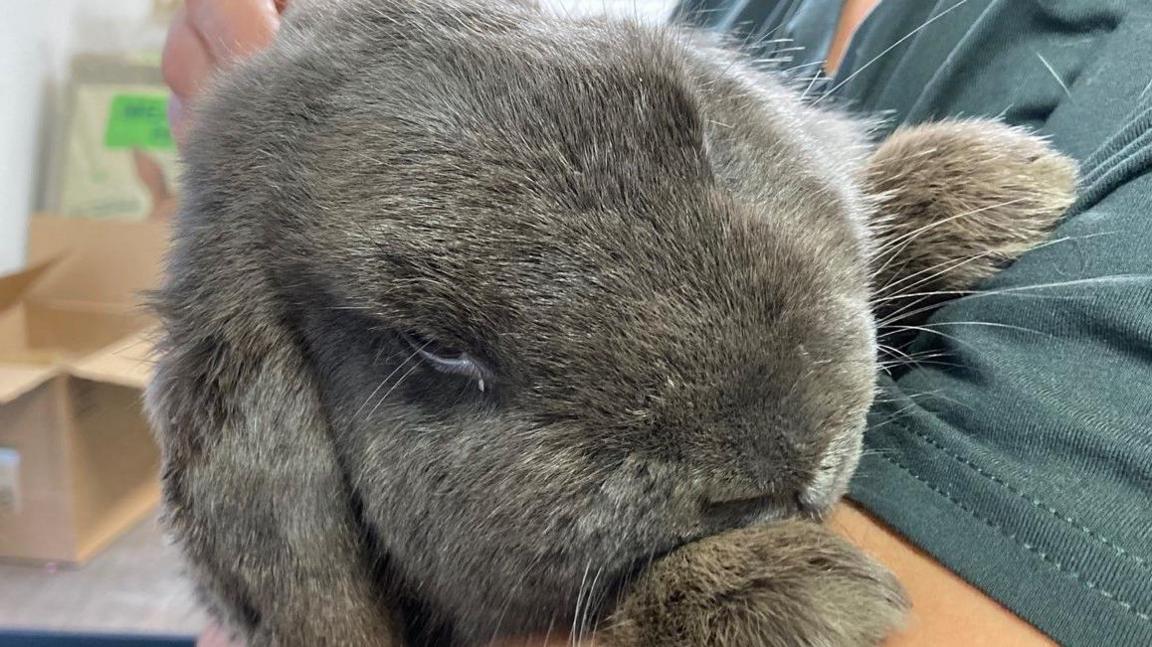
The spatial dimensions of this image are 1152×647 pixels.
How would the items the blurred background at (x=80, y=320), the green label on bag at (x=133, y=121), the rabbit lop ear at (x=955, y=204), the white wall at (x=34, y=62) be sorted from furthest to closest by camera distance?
1. the green label on bag at (x=133, y=121)
2. the white wall at (x=34, y=62)
3. the blurred background at (x=80, y=320)
4. the rabbit lop ear at (x=955, y=204)

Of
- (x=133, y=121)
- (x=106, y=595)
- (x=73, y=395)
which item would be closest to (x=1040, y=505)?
(x=106, y=595)

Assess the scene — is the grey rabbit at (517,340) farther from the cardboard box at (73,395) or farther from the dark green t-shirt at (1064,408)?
the cardboard box at (73,395)

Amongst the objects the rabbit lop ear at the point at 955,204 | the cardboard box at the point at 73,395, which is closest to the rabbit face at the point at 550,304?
the rabbit lop ear at the point at 955,204

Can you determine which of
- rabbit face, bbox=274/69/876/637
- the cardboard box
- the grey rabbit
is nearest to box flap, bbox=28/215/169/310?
the cardboard box

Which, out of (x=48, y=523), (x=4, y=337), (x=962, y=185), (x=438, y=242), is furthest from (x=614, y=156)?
(x=4, y=337)

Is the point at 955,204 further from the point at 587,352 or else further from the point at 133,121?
the point at 133,121

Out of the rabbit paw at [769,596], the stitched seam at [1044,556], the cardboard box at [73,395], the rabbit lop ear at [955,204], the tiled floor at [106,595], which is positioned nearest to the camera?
the stitched seam at [1044,556]

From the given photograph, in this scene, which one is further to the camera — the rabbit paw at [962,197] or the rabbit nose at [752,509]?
the rabbit paw at [962,197]
